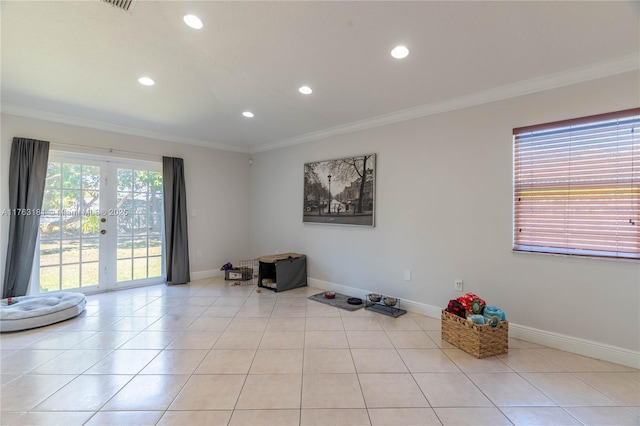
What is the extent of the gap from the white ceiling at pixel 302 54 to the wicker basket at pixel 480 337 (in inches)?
87.5

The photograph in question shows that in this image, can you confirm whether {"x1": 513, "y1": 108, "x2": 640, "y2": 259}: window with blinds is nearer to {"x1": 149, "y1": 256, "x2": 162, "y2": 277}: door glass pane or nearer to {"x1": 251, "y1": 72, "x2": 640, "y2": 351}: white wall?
{"x1": 251, "y1": 72, "x2": 640, "y2": 351}: white wall

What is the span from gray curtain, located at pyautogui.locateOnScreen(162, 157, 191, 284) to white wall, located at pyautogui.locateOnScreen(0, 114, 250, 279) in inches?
6.8

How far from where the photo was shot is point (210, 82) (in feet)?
9.33

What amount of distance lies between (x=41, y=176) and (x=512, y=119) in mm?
5573

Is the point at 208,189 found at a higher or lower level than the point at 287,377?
higher

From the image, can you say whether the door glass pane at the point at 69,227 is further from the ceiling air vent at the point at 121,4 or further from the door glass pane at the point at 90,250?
the ceiling air vent at the point at 121,4

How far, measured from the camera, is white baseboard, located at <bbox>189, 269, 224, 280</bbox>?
5.09m

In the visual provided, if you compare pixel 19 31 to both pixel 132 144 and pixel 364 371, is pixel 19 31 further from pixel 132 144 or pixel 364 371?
pixel 364 371

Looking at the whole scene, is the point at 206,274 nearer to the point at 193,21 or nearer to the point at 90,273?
the point at 90,273

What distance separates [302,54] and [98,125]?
11.6ft

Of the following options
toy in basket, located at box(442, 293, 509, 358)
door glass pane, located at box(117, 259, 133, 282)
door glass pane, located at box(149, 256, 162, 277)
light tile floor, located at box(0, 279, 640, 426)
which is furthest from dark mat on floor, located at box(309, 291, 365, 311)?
door glass pane, located at box(117, 259, 133, 282)

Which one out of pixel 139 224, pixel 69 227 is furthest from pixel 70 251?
pixel 139 224

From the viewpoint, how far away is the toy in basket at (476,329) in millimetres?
2439

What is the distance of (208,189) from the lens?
5.30 meters
